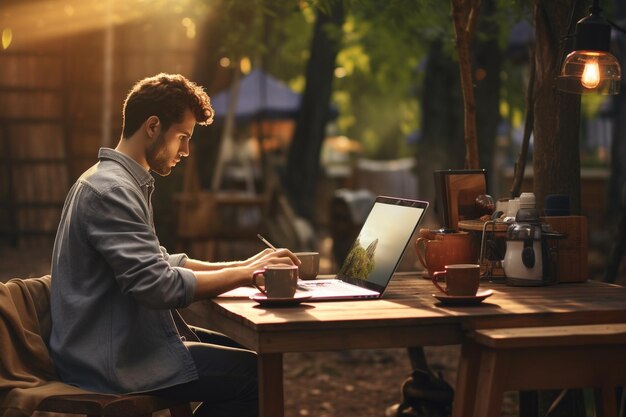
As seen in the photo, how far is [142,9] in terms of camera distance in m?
10.5

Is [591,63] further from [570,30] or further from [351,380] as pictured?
[351,380]

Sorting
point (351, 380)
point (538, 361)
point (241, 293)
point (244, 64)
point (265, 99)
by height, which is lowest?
point (351, 380)

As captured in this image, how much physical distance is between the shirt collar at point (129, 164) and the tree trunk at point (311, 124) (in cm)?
1147

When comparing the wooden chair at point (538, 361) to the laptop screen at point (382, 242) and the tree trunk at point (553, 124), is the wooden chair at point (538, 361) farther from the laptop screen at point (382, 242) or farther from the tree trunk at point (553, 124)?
the tree trunk at point (553, 124)

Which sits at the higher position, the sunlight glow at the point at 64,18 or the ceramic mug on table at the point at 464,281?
the sunlight glow at the point at 64,18

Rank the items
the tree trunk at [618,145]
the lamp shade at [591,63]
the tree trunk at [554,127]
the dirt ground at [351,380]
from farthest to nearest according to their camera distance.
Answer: the tree trunk at [618,145] → the dirt ground at [351,380] → the tree trunk at [554,127] → the lamp shade at [591,63]

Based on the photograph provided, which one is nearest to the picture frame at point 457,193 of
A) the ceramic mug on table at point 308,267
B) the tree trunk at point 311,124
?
the ceramic mug on table at point 308,267

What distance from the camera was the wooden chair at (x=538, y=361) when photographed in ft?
12.9

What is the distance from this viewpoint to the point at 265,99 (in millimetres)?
24250

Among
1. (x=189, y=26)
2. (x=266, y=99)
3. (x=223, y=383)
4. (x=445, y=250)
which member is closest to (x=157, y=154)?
(x=223, y=383)

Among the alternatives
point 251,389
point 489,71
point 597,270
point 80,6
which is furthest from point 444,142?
point 251,389

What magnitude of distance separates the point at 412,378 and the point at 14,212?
10.1 metres

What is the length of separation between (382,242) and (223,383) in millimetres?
885

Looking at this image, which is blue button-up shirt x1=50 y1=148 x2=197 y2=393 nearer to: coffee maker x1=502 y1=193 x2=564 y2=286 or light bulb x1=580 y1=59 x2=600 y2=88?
coffee maker x1=502 y1=193 x2=564 y2=286
